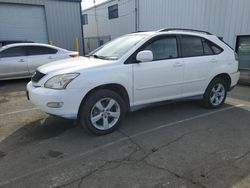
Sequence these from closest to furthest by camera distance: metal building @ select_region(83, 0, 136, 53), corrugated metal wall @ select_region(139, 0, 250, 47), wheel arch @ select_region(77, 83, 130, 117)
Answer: wheel arch @ select_region(77, 83, 130, 117)
corrugated metal wall @ select_region(139, 0, 250, 47)
metal building @ select_region(83, 0, 136, 53)

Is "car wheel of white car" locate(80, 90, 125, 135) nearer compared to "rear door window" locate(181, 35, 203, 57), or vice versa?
"car wheel of white car" locate(80, 90, 125, 135)

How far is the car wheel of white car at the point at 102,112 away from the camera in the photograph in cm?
359

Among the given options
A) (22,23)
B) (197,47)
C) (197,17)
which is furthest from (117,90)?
(22,23)

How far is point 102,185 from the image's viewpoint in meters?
2.58

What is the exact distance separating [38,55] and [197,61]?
6109 mm

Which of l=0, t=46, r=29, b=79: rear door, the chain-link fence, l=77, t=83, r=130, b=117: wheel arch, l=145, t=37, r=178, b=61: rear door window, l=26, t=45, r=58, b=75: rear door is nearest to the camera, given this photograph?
l=77, t=83, r=130, b=117: wheel arch

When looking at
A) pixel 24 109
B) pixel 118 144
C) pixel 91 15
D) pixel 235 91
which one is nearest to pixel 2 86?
pixel 24 109

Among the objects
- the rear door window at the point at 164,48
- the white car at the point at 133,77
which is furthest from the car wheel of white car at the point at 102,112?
the rear door window at the point at 164,48

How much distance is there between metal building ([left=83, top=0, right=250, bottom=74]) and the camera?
9.78 m

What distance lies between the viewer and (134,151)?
3330mm

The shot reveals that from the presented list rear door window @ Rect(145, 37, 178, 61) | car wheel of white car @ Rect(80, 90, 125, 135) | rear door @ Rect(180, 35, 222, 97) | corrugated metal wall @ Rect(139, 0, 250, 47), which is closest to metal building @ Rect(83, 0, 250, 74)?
corrugated metal wall @ Rect(139, 0, 250, 47)

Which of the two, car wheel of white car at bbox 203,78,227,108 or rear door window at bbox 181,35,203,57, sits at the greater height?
rear door window at bbox 181,35,203,57

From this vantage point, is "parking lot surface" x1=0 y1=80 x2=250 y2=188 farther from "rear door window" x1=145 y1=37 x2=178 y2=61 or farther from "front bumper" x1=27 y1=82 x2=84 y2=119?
"rear door window" x1=145 y1=37 x2=178 y2=61

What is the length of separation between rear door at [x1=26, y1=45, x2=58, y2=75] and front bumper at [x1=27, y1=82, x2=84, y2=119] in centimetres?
526
